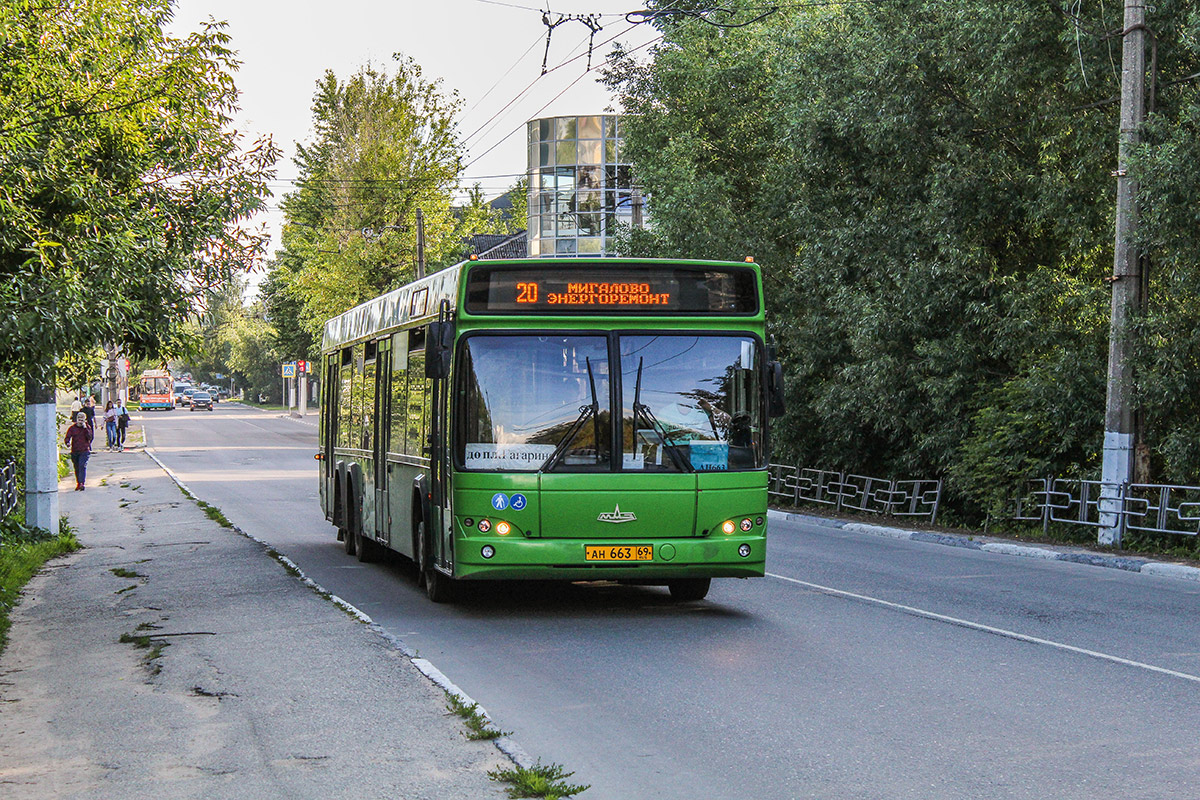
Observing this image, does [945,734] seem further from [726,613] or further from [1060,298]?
[1060,298]

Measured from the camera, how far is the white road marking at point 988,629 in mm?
9898

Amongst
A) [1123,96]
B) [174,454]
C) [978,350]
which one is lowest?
[174,454]

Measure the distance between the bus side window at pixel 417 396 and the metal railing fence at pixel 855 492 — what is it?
35.6 feet

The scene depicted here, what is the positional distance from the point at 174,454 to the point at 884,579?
37002 mm

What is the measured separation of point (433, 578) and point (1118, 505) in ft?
34.7

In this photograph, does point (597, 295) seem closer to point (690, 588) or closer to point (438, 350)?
point (438, 350)

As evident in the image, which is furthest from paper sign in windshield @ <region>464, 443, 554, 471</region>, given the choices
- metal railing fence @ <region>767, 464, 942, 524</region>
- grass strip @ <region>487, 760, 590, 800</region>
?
metal railing fence @ <region>767, 464, 942, 524</region>

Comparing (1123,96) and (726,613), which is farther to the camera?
(1123,96)

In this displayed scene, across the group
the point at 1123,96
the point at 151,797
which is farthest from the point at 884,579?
the point at 151,797

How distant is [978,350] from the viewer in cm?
2383

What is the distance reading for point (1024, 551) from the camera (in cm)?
2002

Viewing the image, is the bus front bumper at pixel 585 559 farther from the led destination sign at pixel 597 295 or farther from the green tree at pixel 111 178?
the green tree at pixel 111 178

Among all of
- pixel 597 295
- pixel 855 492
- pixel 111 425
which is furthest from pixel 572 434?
pixel 111 425

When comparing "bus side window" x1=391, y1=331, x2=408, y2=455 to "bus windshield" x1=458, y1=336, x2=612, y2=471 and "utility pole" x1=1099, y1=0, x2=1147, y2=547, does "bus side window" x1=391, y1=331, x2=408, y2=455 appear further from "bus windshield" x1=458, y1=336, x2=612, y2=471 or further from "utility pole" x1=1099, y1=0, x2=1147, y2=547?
"utility pole" x1=1099, y1=0, x2=1147, y2=547
